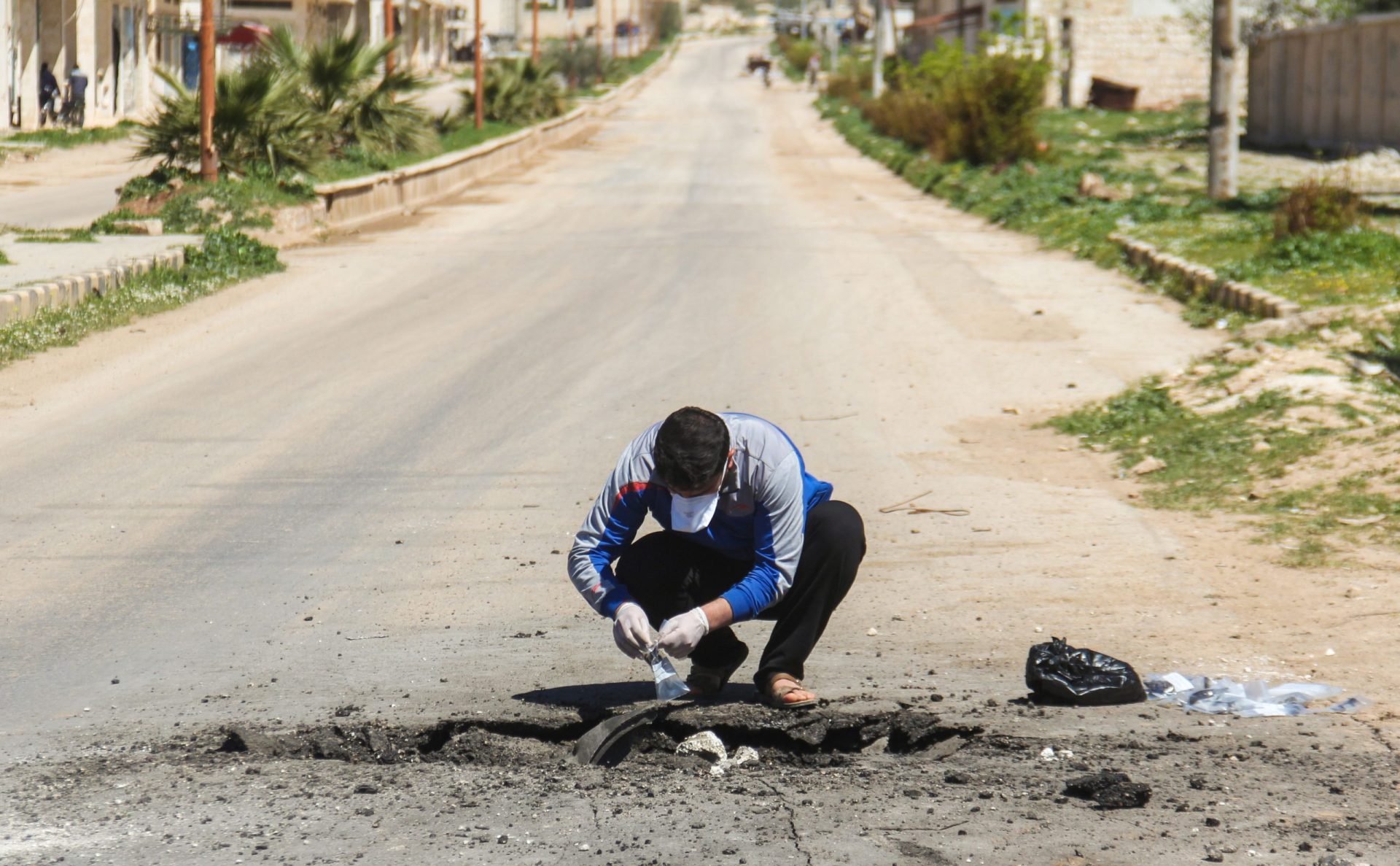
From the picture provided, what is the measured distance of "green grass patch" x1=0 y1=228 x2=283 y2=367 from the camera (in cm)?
1105

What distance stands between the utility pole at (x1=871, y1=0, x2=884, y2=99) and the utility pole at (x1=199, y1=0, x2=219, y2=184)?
1345 inches

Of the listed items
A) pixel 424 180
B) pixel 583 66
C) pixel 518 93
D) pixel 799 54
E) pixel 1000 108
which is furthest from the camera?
pixel 799 54

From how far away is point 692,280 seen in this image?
15250mm

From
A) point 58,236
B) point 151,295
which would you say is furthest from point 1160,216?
point 58,236

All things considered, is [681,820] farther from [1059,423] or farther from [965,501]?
[1059,423]

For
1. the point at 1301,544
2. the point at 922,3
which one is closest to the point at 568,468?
the point at 1301,544

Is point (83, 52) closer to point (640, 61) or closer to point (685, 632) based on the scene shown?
point (685, 632)

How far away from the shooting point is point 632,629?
4016mm

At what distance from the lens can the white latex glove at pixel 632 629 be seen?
158 inches

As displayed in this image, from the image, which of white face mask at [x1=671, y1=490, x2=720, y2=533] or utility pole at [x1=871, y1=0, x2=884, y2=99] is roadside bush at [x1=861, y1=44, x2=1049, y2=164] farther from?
white face mask at [x1=671, y1=490, x2=720, y2=533]

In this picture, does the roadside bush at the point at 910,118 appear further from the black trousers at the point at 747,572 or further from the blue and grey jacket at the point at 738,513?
the blue and grey jacket at the point at 738,513

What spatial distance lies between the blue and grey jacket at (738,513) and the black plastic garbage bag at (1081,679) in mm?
841

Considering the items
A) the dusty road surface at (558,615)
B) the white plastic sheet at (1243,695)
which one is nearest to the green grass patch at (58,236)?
the dusty road surface at (558,615)

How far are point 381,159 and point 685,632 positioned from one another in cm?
2043
